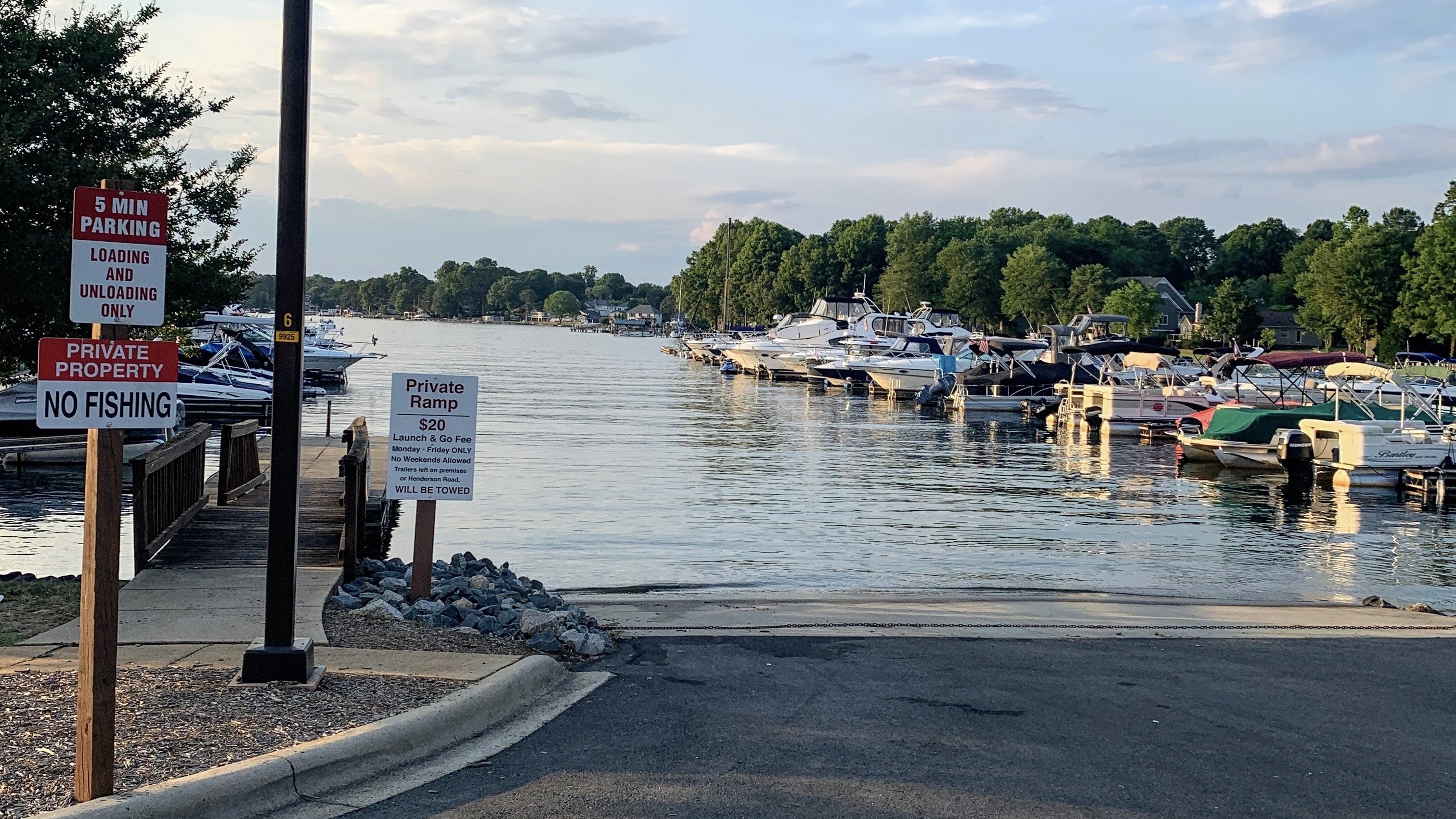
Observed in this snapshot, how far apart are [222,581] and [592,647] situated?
11.8 ft

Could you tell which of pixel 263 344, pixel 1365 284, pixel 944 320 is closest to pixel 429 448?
pixel 263 344

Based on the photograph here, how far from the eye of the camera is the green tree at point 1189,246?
15562 cm

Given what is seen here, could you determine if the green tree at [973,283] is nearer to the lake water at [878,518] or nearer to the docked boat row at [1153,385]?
the docked boat row at [1153,385]

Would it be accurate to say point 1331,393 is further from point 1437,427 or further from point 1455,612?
point 1455,612

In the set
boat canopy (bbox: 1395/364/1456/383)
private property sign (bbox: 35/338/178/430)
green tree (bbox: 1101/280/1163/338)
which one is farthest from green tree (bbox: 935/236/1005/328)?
private property sign (bbox: 35/338/178/430)

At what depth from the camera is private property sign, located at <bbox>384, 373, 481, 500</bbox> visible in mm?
10398

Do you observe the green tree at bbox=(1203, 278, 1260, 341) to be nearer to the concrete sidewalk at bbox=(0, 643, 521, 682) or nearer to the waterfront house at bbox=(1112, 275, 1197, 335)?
the waterfront house at bbox=(1112, 275, 1197, 335)

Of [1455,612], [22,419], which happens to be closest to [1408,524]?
[1455,612]

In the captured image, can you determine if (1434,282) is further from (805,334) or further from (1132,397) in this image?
(1132,397)

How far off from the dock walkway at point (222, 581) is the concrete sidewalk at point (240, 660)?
0.53 ft

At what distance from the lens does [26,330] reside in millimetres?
15508

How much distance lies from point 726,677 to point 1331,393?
44.0m

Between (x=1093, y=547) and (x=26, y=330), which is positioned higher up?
(x=26, y=330)

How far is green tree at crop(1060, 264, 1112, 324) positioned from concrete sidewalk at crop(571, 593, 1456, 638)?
353ft
